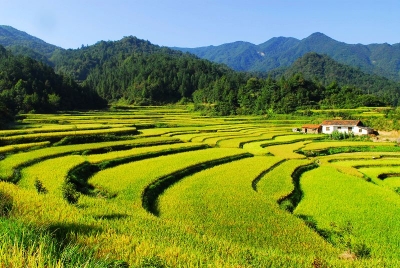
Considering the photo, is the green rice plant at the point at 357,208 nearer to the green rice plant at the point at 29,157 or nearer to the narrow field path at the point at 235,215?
the narrow field path at the point at 235,215

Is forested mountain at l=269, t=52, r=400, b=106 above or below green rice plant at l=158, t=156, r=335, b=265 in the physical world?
above

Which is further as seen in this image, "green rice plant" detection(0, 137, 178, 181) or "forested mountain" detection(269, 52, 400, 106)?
"forested mountain" detection(269, 52, 400, 106)

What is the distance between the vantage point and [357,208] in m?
12.7

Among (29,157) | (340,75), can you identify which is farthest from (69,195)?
(340,75)

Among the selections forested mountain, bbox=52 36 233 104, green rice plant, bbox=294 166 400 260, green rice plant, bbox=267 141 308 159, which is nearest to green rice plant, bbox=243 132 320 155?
green rice plant, bbox=267 141 308 159

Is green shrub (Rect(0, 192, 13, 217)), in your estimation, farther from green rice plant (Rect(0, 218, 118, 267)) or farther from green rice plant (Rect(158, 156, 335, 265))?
green rice plant (Rect(158, 156, 335, 265))

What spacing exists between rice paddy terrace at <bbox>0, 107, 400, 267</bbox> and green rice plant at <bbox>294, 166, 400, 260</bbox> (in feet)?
0.16

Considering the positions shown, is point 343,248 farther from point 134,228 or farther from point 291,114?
point 291,114

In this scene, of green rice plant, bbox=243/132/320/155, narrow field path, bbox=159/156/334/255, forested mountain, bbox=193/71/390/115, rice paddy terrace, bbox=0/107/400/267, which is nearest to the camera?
rice paddy terrace, bbox=0/107/400/267

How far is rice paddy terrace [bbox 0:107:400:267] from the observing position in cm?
550

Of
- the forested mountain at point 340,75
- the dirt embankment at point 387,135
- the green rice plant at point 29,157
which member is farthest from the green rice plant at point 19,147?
the forested mountain at point 340,75

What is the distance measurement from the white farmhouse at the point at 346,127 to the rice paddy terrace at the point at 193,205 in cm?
1612

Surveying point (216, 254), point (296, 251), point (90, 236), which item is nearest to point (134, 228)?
point (90, 236)

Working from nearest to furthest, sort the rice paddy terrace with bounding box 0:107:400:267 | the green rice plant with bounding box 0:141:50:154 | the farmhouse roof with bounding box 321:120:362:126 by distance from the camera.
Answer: the rice paddy terrace with bounding box 0:107:400:267 → the green rice plant with bounding box 0:141:50:154 → the farmhouse roof with bounding box 321:120:362:126
